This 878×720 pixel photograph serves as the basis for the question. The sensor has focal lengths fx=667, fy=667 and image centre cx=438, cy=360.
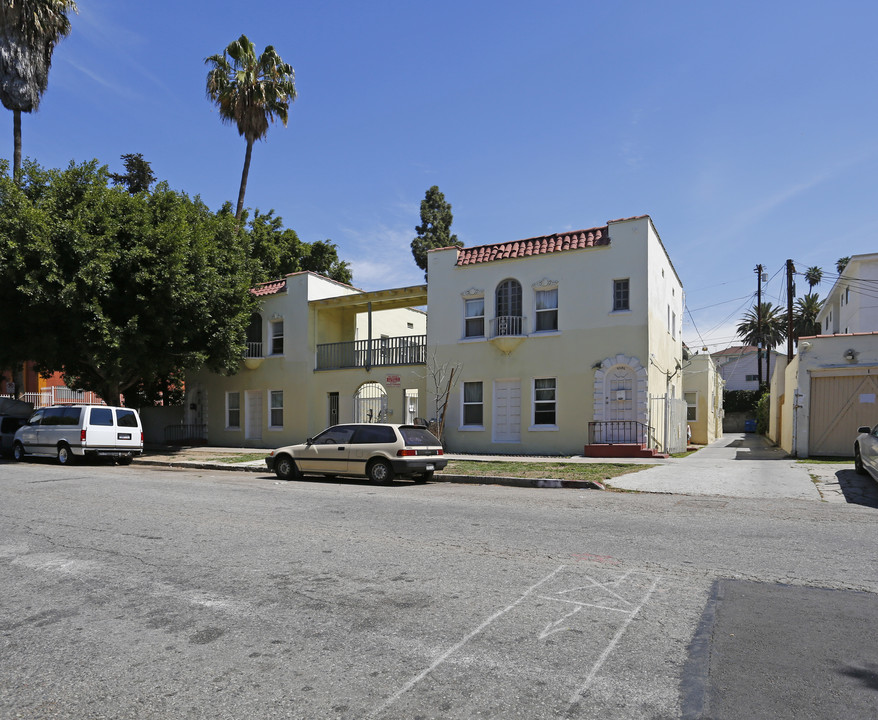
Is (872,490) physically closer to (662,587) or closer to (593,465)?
(593,465)

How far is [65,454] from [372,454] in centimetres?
1088

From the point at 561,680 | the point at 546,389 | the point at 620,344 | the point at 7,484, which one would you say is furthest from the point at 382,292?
the point at 561,680

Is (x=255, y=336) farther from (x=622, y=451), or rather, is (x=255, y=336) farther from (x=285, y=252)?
(x=622, y=451)

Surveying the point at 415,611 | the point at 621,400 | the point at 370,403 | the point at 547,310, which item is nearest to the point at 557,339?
the point at 547,310

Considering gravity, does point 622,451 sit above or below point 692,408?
below

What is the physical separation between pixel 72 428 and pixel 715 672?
20.1m

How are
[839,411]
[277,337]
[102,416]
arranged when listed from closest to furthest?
[839,411]
[102,416]
[277,337]

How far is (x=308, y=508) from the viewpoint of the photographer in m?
10.5

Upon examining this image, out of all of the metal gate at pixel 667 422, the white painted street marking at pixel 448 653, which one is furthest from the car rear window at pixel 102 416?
the white painted street marking at pixel 448 653

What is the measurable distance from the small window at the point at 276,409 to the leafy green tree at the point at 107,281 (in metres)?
3.83

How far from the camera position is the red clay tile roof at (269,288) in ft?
91.7

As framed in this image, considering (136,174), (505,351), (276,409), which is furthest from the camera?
(136,174)

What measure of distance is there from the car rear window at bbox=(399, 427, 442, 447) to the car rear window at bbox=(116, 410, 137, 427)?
1053 centimetres

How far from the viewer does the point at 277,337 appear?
92.8 ft
